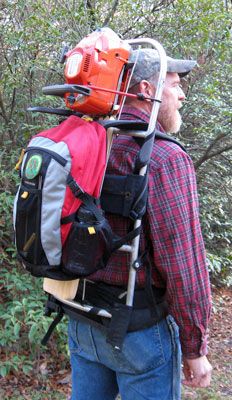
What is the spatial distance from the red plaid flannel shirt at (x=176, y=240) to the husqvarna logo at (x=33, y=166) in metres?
0.33

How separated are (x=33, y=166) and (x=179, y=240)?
2.00 feet

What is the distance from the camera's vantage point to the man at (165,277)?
147cm

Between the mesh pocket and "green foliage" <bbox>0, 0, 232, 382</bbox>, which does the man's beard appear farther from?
"green foliage" <bbox>0, 0, 232, 382</bbox>

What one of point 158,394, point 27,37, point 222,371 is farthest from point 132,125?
point 222,371

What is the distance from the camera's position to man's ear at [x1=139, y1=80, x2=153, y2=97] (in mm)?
1661

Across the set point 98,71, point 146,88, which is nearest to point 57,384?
point 146,88

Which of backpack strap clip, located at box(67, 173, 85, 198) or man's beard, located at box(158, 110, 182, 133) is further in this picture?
man's beard, located at box(158, 110, 182, 133)

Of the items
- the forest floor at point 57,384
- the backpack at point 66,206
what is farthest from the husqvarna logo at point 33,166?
the forest floor at point 57,384

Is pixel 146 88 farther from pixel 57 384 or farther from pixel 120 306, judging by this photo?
pixel 57 384

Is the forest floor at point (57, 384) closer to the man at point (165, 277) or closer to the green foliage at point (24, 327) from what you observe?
the green foliage at point (24, 327)

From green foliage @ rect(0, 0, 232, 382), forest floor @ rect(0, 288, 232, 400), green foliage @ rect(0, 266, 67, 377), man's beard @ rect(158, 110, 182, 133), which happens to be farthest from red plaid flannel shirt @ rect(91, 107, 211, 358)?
forest floor @ rect(0, 288, 232, 400)

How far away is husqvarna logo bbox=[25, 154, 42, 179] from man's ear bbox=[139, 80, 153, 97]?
573mm

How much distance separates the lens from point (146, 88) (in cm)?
167

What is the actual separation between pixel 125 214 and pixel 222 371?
133 inches
